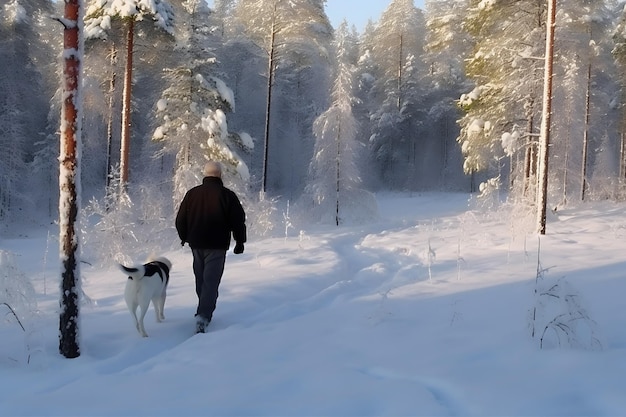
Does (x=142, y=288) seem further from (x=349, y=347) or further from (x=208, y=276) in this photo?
(x=349, y=347)

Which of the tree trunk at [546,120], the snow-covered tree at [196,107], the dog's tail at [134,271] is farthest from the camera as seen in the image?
the snow-covered tree at [196,107]

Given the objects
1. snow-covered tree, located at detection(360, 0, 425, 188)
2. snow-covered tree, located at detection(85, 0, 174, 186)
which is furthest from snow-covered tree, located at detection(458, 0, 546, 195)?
snow-covered tree, located at detection(360, 0, 425, 188)

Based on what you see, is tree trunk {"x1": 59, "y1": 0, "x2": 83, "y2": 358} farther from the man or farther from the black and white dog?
the man

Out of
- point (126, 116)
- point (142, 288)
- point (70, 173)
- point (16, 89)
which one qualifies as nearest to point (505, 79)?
point (126, 116)

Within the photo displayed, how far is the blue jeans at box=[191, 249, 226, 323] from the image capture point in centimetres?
590

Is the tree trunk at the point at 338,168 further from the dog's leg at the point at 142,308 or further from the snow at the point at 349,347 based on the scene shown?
the dog's leg at the point at 142,308

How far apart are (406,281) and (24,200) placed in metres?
21.0

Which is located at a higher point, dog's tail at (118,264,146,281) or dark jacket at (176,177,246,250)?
dark jacket at (176,177,246,250)

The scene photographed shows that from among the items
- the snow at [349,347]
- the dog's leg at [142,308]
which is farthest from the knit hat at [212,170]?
the snow at [349,347]

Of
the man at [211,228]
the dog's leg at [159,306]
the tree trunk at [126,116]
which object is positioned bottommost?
the dog's leg at [159,306]

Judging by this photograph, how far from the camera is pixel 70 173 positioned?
479cm

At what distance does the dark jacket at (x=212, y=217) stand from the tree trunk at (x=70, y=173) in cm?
149

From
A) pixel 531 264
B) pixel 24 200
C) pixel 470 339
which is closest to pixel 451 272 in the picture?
pixel 531 264

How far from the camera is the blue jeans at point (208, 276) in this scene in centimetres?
590
